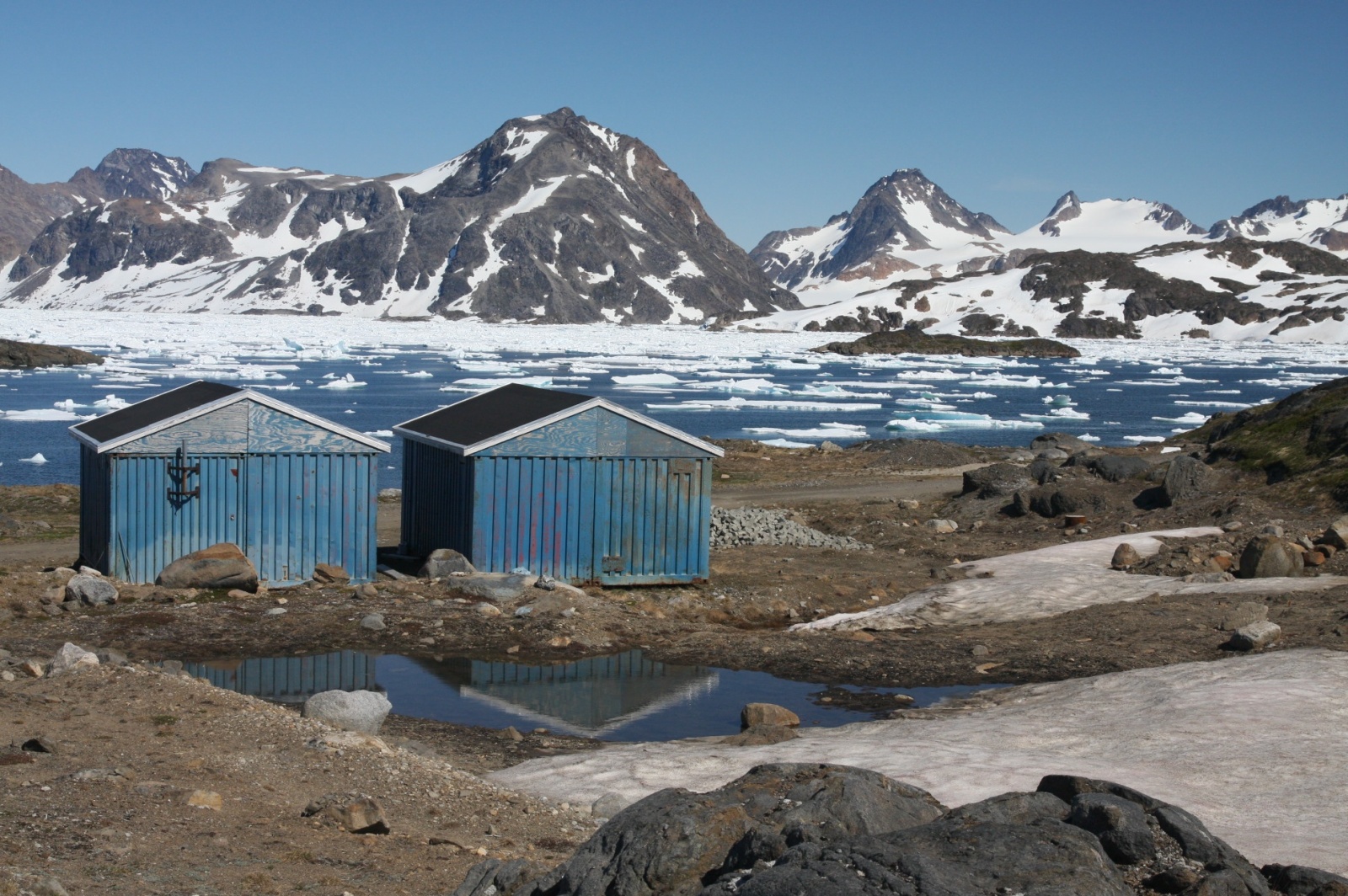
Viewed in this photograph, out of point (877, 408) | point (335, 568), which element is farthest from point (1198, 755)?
point (877, 408)

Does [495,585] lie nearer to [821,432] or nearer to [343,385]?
[821,432]

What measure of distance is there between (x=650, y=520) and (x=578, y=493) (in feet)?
3.80

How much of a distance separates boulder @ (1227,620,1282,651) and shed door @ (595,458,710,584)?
24.8ft

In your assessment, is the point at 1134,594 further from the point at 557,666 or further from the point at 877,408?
the point at 877,408

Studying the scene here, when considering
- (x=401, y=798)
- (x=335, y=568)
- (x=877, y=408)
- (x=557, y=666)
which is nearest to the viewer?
(x=401, y=798)

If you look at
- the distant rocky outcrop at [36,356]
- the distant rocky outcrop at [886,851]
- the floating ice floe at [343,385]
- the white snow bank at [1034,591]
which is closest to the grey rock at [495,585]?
the white snow bank at [1034,591]

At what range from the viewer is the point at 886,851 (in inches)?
224

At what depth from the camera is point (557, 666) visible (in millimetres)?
15117

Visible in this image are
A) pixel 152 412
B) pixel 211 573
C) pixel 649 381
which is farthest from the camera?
pixel 649 381

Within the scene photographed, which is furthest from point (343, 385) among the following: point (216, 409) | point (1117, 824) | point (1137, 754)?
point (1117, 824)

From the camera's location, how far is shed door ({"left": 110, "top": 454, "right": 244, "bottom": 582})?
57.2 feet

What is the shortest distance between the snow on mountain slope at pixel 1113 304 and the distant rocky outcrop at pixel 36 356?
112 metres

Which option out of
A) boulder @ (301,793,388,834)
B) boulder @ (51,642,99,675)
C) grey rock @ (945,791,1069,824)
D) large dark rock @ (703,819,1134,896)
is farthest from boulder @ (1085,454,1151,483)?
large dark rock @ (703,819,1134,896)

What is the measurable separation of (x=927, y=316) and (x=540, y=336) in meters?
59.7
